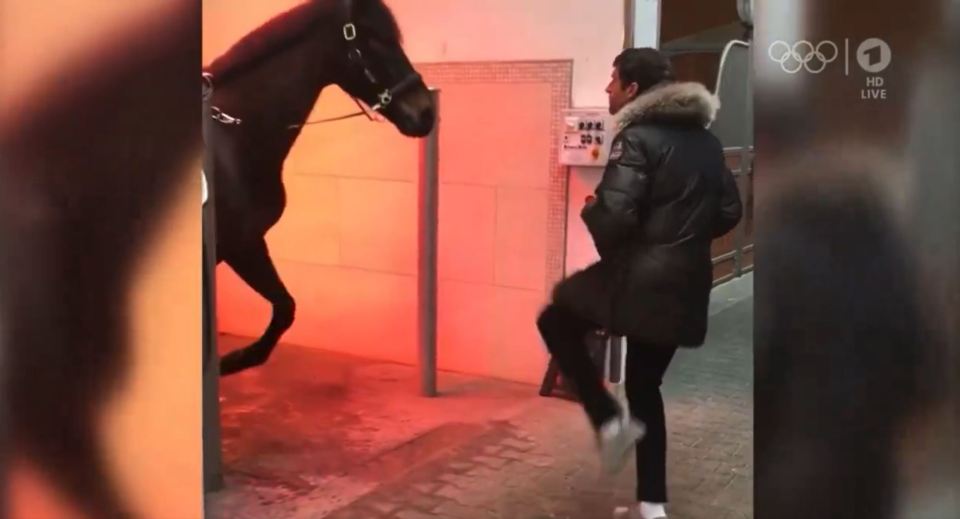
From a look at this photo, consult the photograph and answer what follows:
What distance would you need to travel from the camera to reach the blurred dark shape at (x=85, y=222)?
7.22 ft

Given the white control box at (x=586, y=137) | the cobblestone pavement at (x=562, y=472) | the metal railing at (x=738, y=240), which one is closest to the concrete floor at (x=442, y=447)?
the cobblestone pavement at (x=562, y=472)

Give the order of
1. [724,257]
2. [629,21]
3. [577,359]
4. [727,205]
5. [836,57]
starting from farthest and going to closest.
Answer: [724,257], [629,21], [577,359], [727,205], [836,57]

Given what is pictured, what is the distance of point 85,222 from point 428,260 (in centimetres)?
287

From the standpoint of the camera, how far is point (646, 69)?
350 cm

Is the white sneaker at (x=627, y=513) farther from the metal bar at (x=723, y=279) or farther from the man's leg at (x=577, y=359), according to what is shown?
the metal bar at (x=723, y=279)

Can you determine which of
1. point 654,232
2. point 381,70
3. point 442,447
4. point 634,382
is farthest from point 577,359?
point 381,70

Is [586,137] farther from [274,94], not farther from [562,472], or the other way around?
[562,472]

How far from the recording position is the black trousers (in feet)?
11.2

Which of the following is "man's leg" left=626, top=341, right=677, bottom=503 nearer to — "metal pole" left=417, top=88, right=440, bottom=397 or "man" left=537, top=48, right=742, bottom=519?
"man" left=537, top=48, right=742, bottom=519

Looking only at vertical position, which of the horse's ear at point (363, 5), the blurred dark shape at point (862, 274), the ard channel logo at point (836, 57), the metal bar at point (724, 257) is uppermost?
the horse's ear at point (363, 5)

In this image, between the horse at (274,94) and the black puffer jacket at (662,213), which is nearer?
the black puffer jacket at (662,213)

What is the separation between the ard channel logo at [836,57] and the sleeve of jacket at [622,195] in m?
0.79

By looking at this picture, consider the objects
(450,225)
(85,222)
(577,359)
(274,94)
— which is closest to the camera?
(85,222)

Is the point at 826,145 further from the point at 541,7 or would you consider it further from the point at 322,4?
the point at 541,7
